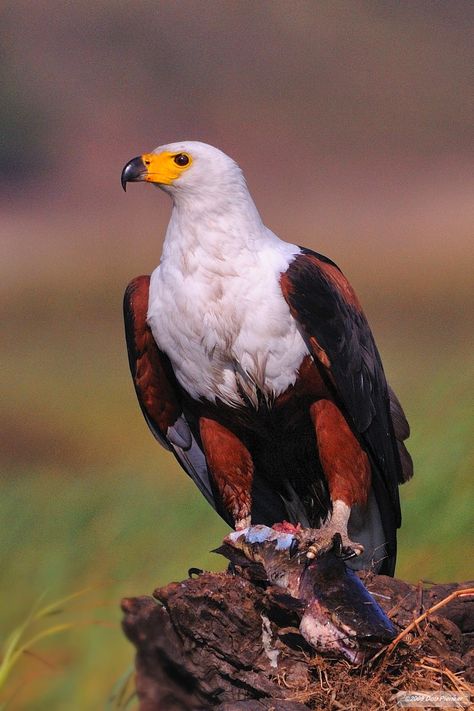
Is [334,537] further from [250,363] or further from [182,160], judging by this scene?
[182,160]

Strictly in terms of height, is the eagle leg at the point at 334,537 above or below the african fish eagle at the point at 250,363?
below

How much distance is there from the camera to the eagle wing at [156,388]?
345 cm

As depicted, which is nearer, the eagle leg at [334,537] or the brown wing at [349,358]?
the eagle leg at [334,537]

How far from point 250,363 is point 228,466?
460 mm

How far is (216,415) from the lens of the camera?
3.46m

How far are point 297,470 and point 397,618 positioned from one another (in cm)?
85

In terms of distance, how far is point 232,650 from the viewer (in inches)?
112

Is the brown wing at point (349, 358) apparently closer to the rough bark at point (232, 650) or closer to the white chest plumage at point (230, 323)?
the white chest plumage at point (230, 323)

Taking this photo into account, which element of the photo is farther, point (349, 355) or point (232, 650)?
point (349, 355)

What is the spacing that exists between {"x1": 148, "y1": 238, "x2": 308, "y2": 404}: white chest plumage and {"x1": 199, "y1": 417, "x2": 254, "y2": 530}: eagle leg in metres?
0.21

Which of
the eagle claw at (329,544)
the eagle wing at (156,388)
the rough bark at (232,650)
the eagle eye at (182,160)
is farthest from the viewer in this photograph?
the eagle wing at (156,388)

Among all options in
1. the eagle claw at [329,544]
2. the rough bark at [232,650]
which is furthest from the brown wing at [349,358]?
the rough bark at [232,650]

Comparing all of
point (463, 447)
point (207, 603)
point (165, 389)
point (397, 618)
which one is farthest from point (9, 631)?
point (463, 447)

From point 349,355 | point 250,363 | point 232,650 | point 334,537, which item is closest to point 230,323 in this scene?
point 250,363
